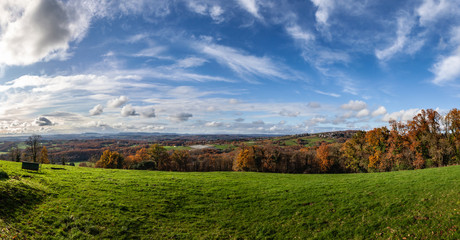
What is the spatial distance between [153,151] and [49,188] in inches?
2367

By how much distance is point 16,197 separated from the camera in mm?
14461

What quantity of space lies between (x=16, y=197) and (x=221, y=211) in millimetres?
14626

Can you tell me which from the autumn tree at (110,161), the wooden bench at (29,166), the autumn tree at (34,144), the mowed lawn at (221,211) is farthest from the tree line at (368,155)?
the mowed lawn at (221,211)

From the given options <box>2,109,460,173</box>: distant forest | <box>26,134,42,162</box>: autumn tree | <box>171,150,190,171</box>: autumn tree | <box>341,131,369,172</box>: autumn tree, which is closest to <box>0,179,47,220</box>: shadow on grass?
<box>2,109,460,173</box>: distant forest

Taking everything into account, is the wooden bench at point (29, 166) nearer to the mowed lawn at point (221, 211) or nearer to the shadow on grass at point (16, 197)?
the mowed lawn at point (221, 211)

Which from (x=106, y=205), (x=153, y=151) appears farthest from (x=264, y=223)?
(x=153, y=151)

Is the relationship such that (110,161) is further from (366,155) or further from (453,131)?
(453,131)

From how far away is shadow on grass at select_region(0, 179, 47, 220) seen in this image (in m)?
12.8

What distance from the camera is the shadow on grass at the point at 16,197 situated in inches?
504

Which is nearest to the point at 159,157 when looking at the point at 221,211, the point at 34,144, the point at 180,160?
the point at 180,160

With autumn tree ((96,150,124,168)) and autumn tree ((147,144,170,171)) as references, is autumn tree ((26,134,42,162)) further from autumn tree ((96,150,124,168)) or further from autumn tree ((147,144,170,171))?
autumn tree ((147,144,170,171))

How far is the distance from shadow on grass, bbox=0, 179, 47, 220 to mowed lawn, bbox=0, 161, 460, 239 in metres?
0.05

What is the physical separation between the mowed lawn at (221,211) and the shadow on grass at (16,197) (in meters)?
0.05

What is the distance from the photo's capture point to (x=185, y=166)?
87.8m
